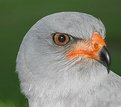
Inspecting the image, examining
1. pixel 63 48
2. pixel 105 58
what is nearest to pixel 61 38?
pixel 63 48

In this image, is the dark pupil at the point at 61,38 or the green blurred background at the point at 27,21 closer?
the dark pupil at the point at 61,38

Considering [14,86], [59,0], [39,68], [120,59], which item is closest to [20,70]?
[39,68]

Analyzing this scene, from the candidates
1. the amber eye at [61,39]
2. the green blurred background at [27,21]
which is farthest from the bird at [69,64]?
the green blurred background at [27,21]

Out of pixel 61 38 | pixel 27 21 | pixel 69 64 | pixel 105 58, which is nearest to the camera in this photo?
pixel 105 58

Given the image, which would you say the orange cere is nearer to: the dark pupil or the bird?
the bird

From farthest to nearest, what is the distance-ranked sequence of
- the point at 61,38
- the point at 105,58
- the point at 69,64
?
the point at 69,64, the point at 61,38, the point at 105,58

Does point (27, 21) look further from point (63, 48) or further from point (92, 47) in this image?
point (92, 47)

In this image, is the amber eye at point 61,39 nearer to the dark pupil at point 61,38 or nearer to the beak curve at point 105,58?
the dark pupil at point 61,38
